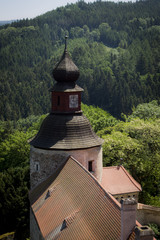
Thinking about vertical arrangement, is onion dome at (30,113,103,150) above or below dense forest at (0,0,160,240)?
above

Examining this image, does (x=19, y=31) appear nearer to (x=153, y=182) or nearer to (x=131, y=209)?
(x=153, y=182)

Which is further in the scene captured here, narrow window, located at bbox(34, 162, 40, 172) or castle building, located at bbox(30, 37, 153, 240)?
narrow window, located at bbox(34, 162, 40, 172)

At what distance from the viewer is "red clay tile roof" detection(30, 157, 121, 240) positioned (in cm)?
1190

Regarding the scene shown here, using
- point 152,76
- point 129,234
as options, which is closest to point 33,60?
point 152,76

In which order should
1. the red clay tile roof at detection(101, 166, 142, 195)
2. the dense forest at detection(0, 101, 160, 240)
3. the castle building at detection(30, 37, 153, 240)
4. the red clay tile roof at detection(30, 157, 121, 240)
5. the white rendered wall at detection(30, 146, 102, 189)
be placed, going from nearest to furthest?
the castle building at detection(30, 37, 153, 240), the red clay tile roof at detection(30, 157, 121, 240), the white rendered wall at detection(30, 146, 102, 189), the red clay tile roof at detection(101, 166, 142, 195), the dense forest at detection(0, 101, 160, 240)

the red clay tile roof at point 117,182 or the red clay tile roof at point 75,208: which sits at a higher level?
the red clay tile roof at point 75,208

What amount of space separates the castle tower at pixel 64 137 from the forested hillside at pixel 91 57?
196 feet

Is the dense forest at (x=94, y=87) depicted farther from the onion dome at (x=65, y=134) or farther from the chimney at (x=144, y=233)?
the chimney at (x=144, y=233)

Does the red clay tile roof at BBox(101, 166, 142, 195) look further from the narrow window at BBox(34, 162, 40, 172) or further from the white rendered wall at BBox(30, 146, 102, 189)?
the narrow window at BBox(34, 162, 40, 172)

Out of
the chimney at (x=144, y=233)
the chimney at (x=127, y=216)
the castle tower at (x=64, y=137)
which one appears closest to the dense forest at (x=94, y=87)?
the castle tower at (x=64, y=137)

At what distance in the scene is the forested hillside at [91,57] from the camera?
94.1 metres

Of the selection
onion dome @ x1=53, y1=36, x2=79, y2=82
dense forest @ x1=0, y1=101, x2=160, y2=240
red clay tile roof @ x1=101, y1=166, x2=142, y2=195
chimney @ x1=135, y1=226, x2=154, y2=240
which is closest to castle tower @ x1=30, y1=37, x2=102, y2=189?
onion dome @ x1=53, y1=36, x2=79, y2=82

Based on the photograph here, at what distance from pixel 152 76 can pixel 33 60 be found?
66815 mm

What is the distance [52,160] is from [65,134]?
5.05 ft
